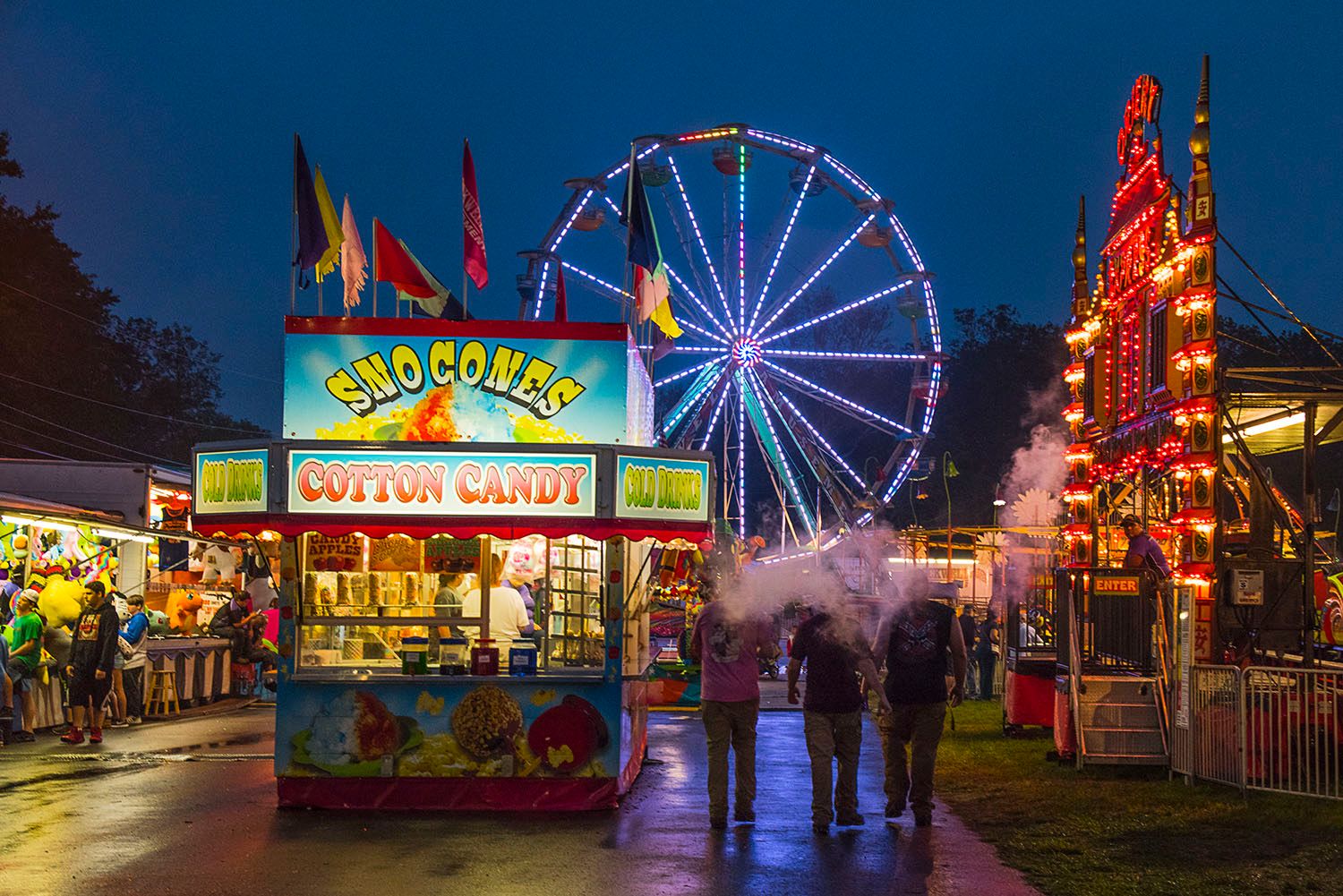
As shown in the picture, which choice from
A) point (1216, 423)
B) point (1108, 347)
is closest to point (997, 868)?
point (1216, 423)

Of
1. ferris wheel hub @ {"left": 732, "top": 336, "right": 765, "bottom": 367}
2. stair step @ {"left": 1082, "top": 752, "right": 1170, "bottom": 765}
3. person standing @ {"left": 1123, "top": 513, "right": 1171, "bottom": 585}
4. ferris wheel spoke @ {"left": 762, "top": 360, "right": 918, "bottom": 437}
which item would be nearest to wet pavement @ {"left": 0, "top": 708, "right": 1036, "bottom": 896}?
stair step @ {"left": 1082, "top": 752, "right": 1170, "bottom": 765}

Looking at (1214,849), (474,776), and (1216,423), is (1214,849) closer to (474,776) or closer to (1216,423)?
(474,776)

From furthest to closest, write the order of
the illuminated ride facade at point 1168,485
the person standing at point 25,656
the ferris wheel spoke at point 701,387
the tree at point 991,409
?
the tree at point 991,409 < the ferris wheel spoke at point 701,387 < the person standing at point 25,656 < the illuminated ride facade at point 1168,485

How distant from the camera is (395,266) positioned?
40.4ft

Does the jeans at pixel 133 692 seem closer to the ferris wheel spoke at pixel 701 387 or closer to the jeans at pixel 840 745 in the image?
the jeans at pixel 840 745

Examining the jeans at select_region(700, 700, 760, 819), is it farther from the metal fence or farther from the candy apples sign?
the metal fence

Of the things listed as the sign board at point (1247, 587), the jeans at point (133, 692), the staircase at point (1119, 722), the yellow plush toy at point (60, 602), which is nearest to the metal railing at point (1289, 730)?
the staircase at point (1119, 722)

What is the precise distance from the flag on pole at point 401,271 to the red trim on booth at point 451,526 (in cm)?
268

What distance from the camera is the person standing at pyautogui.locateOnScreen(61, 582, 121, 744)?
15016 millimetres

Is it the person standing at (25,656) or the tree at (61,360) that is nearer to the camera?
the person standing at (25,656)

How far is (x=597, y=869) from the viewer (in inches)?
331

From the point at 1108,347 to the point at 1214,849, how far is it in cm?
1341

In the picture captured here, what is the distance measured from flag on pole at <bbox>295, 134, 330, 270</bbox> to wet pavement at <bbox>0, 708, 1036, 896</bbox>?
4.39m

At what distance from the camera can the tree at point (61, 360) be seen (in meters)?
40.2
